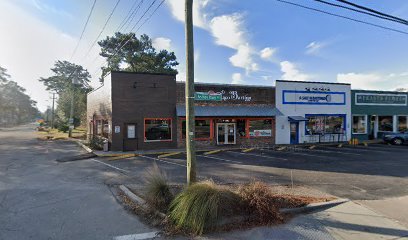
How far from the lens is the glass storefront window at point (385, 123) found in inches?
1154

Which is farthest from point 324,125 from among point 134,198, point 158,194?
point 158,194

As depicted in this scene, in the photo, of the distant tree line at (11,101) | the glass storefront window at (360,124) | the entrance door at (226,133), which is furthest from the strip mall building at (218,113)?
the distant tree line at (11,101)

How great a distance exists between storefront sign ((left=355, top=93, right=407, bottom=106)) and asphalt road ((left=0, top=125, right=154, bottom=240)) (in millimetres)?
26878

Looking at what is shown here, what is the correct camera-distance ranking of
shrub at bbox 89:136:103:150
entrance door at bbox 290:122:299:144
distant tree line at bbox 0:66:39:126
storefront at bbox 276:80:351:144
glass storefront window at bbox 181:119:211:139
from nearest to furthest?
shrub at bbox 89:136:103:150 < glass storefront window at bbox 181:119:211:139 < storefront at bbox 276:80:351:144 < entrance door at bbox 290:122:299:144 < distant tree line at bbox 0:66:39:126

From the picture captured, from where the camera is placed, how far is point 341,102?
88.0 ft

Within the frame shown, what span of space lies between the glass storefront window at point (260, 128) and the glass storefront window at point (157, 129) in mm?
7250

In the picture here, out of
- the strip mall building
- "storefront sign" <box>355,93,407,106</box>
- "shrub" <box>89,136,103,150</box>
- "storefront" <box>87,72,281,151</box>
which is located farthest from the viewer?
"storefront sign" <box>355,93,407,106</box>

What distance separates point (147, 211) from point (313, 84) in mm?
23583

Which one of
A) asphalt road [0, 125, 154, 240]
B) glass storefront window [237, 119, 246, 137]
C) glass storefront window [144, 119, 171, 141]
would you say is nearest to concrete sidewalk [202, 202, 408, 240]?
asphalt road [0, 125, 154, 240]

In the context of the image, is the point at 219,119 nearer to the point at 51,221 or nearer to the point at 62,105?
the point at 51,221

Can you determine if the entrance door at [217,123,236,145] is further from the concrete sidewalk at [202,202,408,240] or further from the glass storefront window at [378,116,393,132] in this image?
the glass storefront window at [378,116,393,132]

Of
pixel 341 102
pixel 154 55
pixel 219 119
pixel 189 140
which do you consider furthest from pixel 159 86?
pixel 154 55

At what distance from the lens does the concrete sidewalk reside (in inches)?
198

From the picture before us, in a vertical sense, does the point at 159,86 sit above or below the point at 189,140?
above
